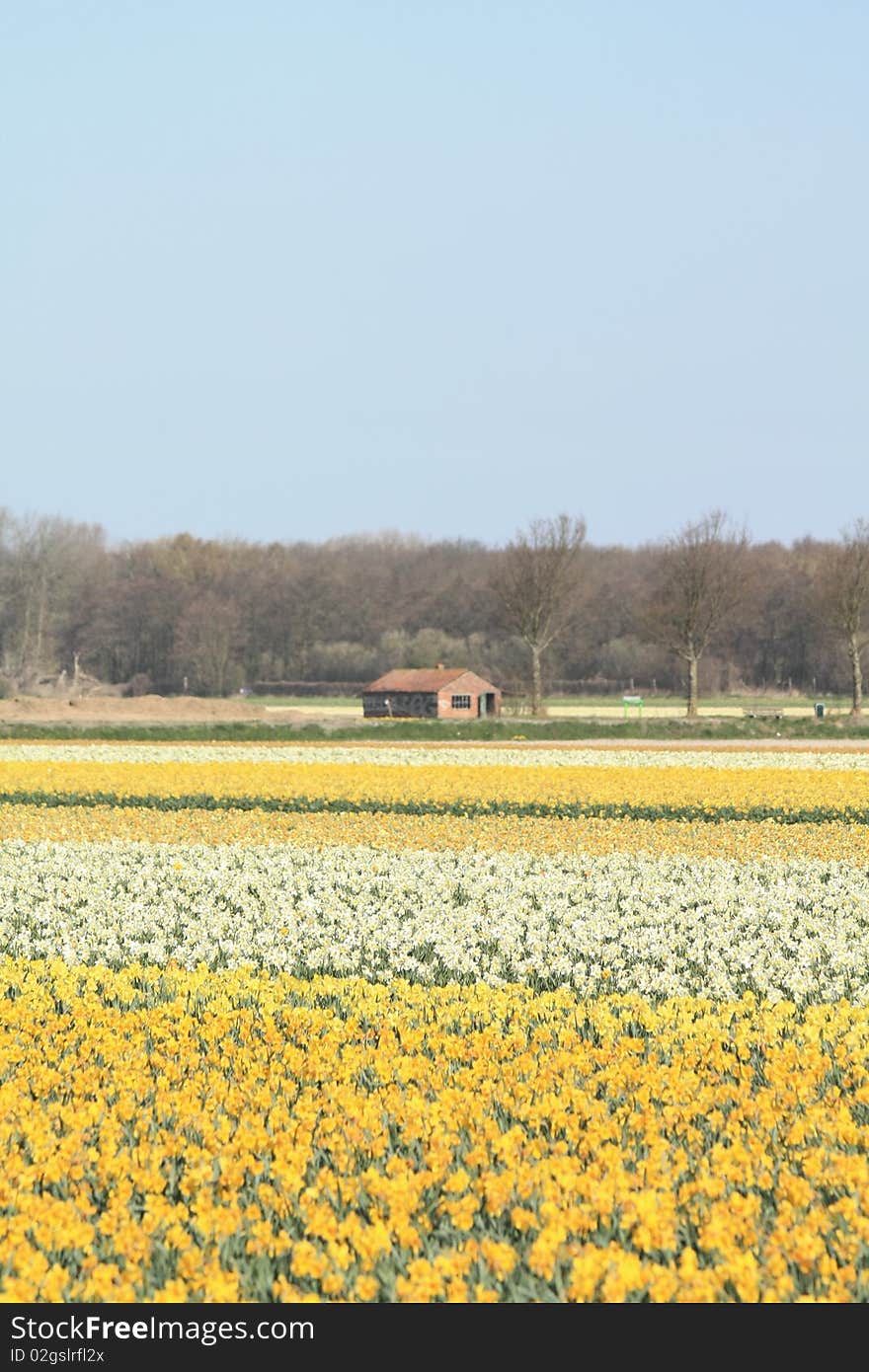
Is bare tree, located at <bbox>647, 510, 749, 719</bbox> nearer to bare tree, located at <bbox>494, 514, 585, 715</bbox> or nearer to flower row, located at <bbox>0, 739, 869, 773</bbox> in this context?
bare tree, located at <bbox>494, 514, 585, 715</bbox>

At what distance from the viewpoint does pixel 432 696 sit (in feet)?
208

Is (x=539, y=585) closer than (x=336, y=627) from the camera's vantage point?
Yes

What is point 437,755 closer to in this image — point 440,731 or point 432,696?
point 440,731

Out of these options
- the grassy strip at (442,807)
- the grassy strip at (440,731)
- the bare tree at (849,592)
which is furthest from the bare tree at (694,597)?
the grassy strip at (442,807)

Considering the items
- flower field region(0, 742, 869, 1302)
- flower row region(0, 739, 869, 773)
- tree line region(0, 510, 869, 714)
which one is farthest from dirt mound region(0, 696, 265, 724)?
flower field region(0, 742, 869, 1302)

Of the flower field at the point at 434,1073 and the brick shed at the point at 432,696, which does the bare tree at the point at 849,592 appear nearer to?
the brick shed at the point at 432,696

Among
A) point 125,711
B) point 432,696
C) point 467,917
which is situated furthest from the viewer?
point 432,696

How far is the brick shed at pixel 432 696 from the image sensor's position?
6341 cm

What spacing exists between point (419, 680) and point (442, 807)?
147ft

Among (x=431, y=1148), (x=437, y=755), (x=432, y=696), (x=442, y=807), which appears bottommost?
(x=431, y=1148)

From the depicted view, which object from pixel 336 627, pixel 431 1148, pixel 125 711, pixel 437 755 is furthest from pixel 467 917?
pixel 336 627
